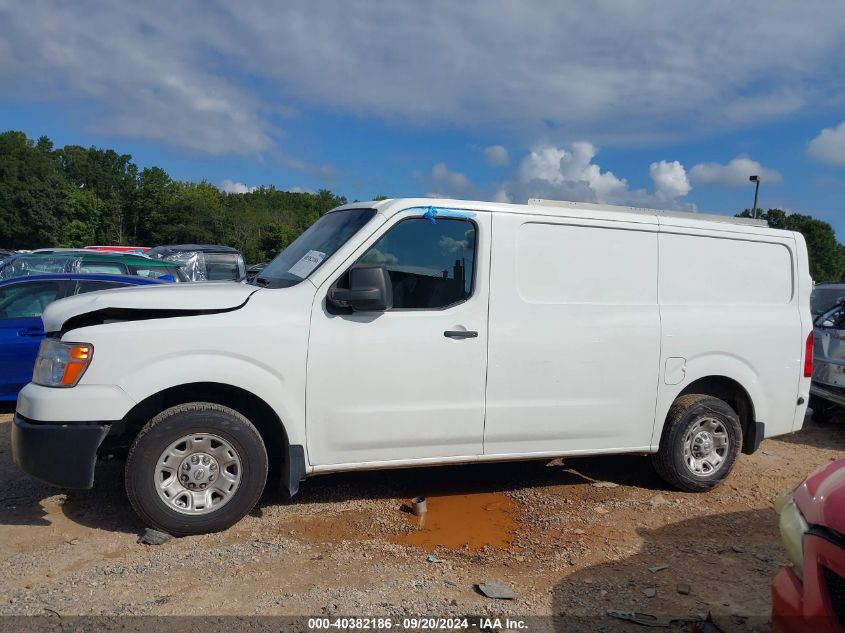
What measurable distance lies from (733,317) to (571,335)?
149cm

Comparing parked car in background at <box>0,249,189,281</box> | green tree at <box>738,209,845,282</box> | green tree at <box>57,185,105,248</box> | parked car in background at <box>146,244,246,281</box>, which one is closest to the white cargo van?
parked car in background at <box>0,249,189,281</box>

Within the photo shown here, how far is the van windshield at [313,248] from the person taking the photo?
173 inches

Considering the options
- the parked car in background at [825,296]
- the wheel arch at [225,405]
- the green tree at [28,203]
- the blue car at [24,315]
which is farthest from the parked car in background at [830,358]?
the green tree at [28,203]

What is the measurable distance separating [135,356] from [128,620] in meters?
1.45

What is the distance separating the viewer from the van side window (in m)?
4.38

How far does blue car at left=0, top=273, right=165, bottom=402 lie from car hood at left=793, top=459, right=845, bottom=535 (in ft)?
22.9

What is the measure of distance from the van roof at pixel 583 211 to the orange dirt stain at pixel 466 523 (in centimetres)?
213

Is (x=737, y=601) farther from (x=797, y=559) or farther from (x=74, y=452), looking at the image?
(x=74, y=452)

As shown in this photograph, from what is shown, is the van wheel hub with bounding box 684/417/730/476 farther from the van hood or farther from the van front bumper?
the van front bumper

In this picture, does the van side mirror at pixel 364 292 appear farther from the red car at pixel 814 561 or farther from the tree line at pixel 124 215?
the tree line at pixel 124 215

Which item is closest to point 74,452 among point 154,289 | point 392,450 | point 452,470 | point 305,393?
point 154,289

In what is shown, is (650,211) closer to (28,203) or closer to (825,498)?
(825,498)

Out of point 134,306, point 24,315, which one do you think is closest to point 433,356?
point 134,306

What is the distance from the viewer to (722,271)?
5.18 meters
